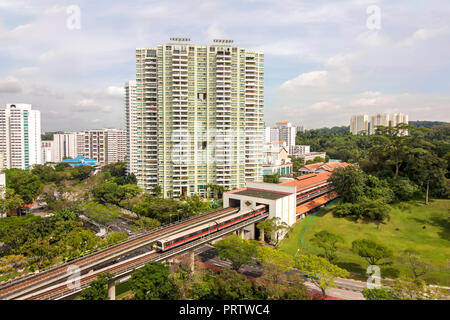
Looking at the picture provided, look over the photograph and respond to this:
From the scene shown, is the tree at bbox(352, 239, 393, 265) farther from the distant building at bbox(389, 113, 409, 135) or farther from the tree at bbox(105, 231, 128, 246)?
the distant building at bbox(389, 113, 409, 135)

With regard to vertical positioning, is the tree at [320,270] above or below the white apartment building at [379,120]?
below

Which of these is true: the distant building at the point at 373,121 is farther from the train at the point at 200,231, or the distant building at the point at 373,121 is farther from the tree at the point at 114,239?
the tree at the point at 114,239

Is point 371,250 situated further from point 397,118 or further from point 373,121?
point 373,121

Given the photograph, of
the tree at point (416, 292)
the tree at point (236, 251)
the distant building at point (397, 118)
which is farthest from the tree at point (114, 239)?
the distant building at point (397, 118)

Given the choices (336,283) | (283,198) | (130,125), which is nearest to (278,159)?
(130,125)

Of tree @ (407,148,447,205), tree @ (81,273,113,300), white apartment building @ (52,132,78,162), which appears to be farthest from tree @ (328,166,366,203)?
white apartment building @ (52,132,78,162)
